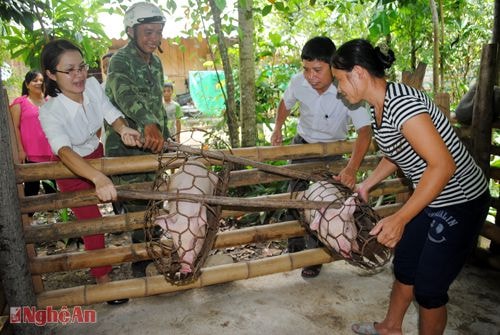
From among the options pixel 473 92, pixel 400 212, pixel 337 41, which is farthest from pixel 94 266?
pixel 337 41

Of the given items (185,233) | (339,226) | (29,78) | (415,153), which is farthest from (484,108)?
(29,78)

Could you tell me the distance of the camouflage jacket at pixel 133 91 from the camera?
7.95ft

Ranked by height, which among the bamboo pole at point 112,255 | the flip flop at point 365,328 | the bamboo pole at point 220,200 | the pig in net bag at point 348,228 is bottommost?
the flip flop at point 365,328

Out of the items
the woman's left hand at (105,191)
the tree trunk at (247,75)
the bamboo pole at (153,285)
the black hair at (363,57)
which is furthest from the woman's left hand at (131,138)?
the tree trunk at (247,75)

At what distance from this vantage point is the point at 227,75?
4.09m

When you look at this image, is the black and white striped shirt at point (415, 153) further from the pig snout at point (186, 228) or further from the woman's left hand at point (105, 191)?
the woman's left hand at point (105, 191)

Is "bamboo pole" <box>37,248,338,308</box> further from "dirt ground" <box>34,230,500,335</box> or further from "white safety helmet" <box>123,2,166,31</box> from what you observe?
"white safety helmet" <box>123,2,166,31</box>

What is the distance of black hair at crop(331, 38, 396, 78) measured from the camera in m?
1.66

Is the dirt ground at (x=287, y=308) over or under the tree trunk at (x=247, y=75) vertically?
under

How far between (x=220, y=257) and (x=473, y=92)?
2.51m

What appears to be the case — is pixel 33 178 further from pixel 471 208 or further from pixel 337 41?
pixel 337 41

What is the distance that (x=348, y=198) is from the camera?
1.85m

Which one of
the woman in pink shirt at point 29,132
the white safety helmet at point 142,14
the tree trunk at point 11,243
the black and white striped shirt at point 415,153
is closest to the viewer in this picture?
the black and white striped shirt at point 415,153

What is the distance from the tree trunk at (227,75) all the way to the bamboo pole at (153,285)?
1983 mm
